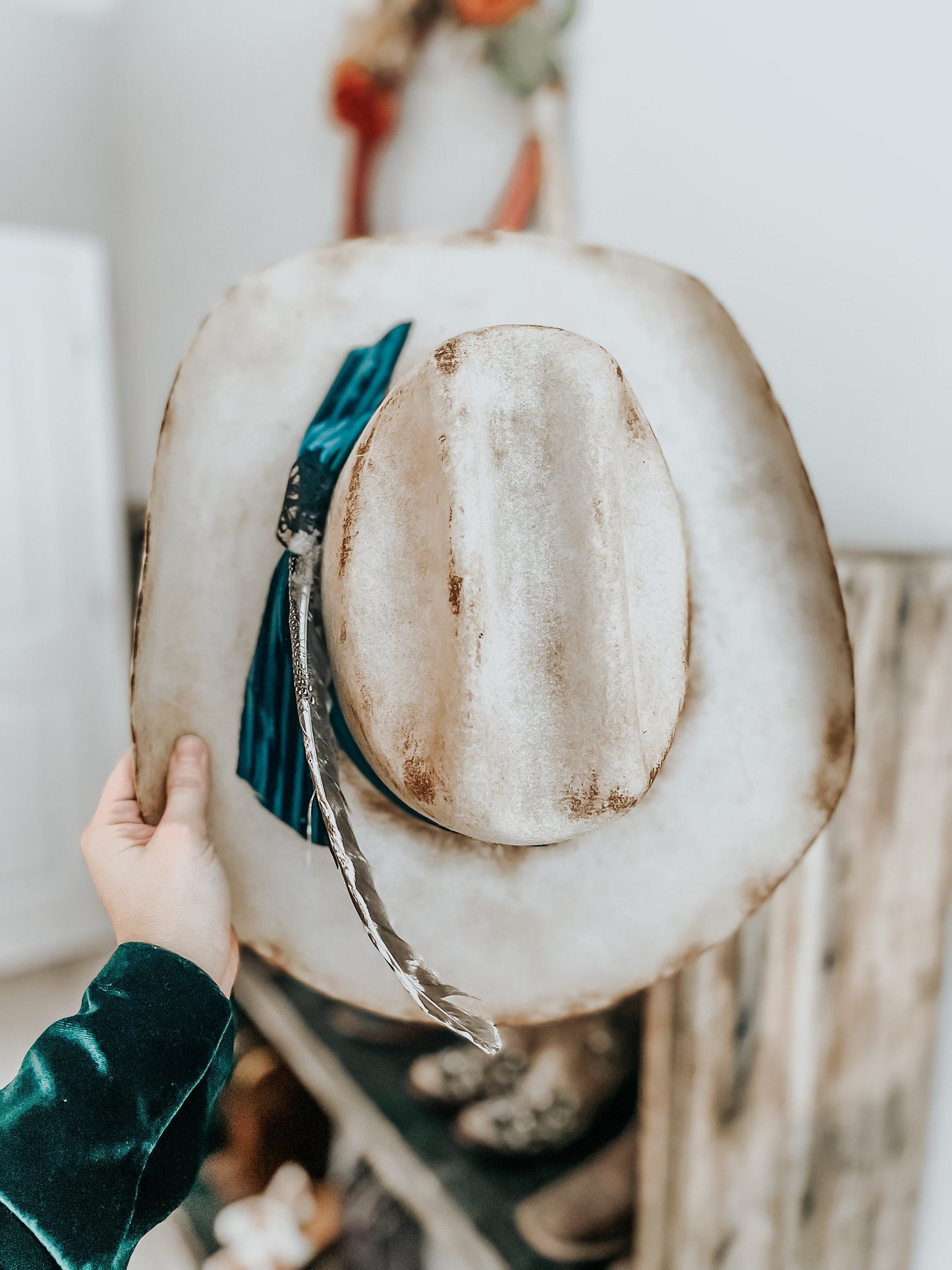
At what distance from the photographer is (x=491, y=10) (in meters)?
1.08

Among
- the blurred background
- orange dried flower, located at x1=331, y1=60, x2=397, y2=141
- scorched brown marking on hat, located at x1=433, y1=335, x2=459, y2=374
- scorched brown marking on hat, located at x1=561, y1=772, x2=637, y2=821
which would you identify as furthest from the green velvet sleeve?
orange dried flower, located at x1=331, y1=60, x2=397, y2=141

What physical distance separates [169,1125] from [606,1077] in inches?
36.8

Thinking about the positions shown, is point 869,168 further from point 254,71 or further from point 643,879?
point 254,71

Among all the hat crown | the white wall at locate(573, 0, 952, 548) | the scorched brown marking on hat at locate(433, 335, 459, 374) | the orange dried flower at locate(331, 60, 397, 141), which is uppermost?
the orange dried flower at locate(331, 60, 397, 141)

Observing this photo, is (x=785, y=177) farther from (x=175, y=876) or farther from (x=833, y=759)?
(x=175, y=876)

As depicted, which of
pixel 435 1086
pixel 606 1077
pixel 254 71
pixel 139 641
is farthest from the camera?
pixel 254 71

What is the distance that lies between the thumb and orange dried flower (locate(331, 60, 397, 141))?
1220mm

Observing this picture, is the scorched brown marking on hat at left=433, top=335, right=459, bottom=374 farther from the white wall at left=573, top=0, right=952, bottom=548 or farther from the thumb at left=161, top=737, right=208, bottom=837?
the white wall at left=573, top=0, right=952, bottom=548

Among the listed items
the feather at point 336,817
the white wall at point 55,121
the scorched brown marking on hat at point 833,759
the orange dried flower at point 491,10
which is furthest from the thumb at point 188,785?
the white wall at point 55,121

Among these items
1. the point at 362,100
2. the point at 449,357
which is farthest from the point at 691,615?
the point at 362,100

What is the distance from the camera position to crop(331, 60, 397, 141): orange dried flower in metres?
1.31

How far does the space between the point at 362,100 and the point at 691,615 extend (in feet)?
3.97

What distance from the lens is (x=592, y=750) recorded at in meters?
0.44

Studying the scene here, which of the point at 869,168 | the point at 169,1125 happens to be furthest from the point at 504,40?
the point at 169,1125
